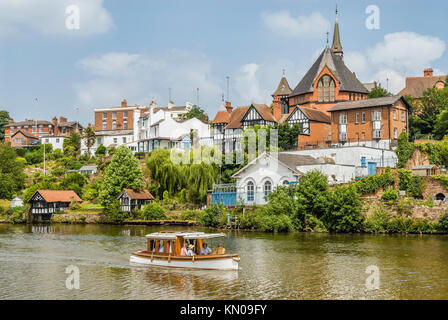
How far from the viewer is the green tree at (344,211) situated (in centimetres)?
4362

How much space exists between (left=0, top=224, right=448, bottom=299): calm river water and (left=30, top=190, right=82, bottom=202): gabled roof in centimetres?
2195

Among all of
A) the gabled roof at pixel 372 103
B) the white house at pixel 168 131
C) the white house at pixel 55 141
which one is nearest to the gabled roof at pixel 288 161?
the gabled roof at pixel 372 103

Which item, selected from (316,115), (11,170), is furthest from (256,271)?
(11,170)

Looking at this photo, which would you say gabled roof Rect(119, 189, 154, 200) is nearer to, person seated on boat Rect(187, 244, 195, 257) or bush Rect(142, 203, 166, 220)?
bush Rect(142, 203, 166, 220)

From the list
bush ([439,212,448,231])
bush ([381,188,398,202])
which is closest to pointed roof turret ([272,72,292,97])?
bush ([381,188,398,202])

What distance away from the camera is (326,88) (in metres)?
80.6

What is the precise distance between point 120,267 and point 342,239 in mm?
17647

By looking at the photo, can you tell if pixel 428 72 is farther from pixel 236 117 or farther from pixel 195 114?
pixel 195 114

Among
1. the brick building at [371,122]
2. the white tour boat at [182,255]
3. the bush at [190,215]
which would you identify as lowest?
the white tour boat at [182,255]

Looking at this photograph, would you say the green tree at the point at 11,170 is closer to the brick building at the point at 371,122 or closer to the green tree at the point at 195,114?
the green tree at the point at 195,114

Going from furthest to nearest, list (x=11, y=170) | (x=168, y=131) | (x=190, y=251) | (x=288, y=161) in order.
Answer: (x=168, y=131) → (x=11, y=170) → (x=288, y=161) → (x=190, y=251)

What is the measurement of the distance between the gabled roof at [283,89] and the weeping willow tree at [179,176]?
38.9 m

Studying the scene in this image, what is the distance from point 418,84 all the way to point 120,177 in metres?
55.2

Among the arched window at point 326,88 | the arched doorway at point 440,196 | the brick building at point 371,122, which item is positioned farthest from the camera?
the arched window at point 326,88
